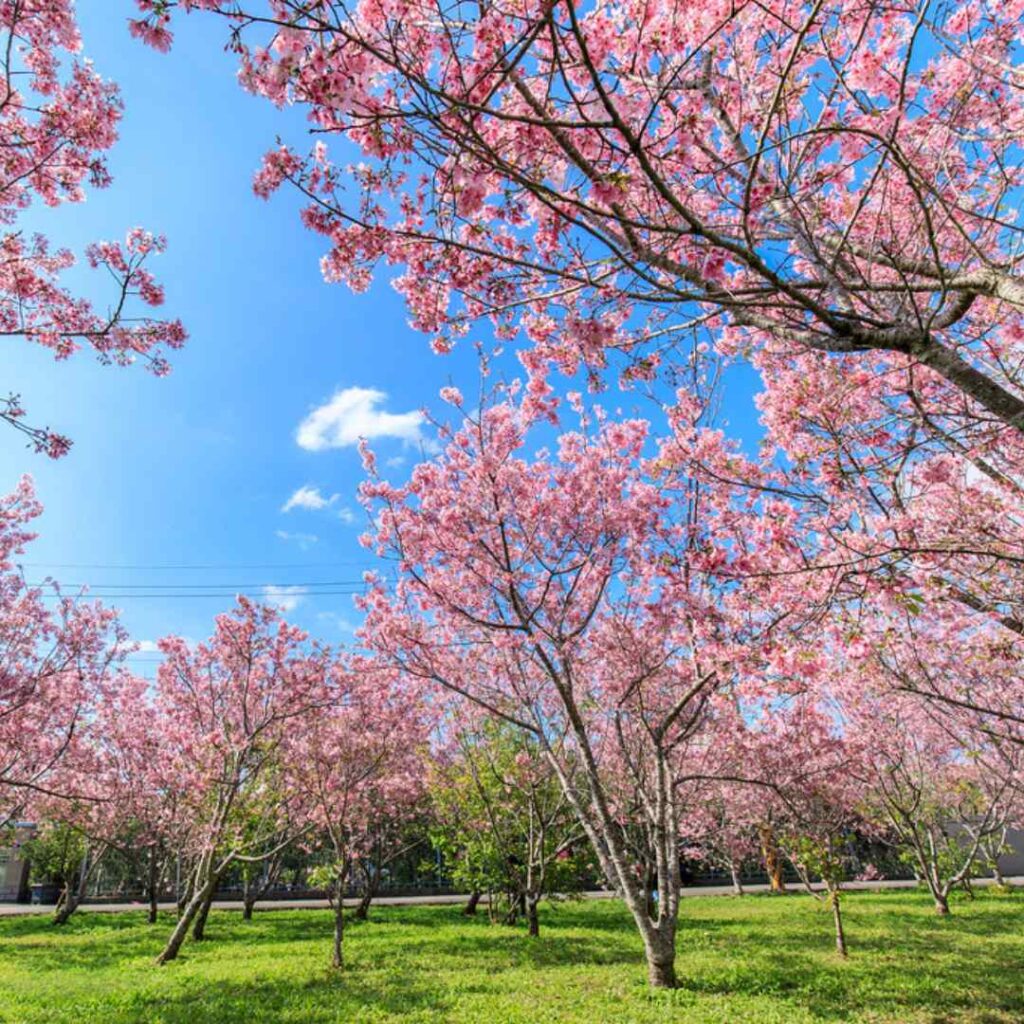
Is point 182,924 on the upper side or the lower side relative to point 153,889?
upper

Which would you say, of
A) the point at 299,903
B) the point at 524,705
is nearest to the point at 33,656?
the point at 524,705

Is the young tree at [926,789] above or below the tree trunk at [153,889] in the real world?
above

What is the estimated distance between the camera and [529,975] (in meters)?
9.36

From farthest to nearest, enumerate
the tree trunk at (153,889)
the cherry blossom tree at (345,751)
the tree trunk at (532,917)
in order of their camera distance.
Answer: the tree trunk at (153,889) < the tree trunk at (532,917) < the cherry blossom tree at (345,751)

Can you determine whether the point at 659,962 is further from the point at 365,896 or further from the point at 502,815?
the point at 365,896

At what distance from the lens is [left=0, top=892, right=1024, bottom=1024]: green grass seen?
723cm

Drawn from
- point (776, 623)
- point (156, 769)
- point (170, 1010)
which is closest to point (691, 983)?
point (776, 623)

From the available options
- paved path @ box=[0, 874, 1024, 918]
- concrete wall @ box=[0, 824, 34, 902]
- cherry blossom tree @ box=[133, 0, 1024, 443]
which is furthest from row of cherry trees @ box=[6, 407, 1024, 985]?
concrete wall @ box=[0, 824, 34, 902]

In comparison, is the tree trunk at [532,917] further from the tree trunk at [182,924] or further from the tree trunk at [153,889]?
the tree trunk at [153,889]

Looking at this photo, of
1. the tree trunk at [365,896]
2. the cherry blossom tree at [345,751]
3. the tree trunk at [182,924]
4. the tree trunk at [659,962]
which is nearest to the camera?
the tree trunk at [659,962]

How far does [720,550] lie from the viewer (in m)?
6.77

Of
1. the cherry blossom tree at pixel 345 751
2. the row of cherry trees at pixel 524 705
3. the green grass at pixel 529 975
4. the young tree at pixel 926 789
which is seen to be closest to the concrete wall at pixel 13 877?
the row of cherry trees at pixel 524 705

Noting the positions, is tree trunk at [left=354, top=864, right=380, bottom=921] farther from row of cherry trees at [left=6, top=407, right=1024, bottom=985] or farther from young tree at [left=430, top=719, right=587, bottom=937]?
young tree at [left=430, top=719, right=587, bottom=937]

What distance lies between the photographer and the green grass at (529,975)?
723 centimetres
